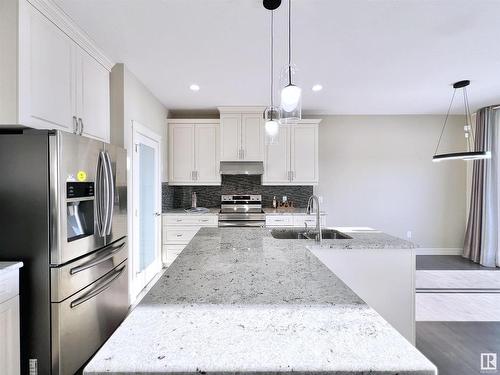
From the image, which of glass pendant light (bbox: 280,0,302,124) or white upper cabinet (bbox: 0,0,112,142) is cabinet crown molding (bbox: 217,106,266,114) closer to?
white upper cabinet (bbox: 0,0,112,142)

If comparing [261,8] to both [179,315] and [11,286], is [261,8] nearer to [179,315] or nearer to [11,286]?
[179,315]

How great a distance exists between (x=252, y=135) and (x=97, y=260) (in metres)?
3.01

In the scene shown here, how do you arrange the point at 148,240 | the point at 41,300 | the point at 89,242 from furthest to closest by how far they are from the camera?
the point at 148,240 → the point at 89,242 → the point at 41,300

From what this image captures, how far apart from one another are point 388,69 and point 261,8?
1.78m

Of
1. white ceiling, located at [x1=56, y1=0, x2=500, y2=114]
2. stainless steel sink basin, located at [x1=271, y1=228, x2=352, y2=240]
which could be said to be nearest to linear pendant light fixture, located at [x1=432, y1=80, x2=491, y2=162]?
white ceiling, located at [x1=56, y1=0, x2=500, y2=114]

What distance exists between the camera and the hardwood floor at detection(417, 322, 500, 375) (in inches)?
76.9

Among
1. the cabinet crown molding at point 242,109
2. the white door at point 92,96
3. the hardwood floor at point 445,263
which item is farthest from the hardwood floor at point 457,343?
the cabinet crown molding at point 242,109

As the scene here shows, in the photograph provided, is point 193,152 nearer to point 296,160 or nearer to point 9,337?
point 296,160

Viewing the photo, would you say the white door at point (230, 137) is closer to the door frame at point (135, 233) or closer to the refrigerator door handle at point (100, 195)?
the door frame at point (135, 233)

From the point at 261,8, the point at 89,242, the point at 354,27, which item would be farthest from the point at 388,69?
the point at 89,242

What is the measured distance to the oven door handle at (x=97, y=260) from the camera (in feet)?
5.69

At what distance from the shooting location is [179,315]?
815mm
